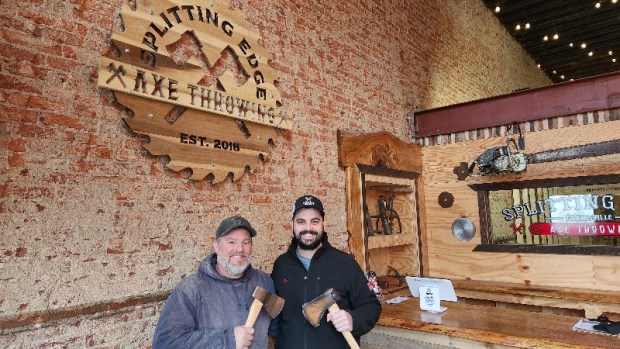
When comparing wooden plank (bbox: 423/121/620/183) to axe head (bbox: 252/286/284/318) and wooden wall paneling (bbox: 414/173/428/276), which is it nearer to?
wooden wall paneling (bbox: 414/173/428/276)

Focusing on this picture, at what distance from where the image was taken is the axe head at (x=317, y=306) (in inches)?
99.6

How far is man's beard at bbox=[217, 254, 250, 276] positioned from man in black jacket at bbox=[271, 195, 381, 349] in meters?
0.40

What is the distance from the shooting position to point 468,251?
Answer: 5469 millimetres

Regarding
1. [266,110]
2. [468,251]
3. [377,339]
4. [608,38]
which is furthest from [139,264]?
[608,38]

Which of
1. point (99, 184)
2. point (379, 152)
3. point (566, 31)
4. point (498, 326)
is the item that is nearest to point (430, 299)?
point (498, 326)

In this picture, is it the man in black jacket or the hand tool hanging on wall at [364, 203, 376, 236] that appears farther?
the hand tool hanging on wall at [364, 203, 376, 236]

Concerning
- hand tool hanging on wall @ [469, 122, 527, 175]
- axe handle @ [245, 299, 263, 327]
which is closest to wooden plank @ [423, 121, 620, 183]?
hand tool hanging on wall @ [469, 122, 527, 175]

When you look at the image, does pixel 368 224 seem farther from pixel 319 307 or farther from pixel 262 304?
pixel 262 304

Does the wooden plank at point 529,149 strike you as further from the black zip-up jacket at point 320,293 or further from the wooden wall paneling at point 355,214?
the black zip-up jacket at point 320,293

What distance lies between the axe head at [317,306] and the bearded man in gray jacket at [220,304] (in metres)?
0.27

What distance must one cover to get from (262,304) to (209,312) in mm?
297

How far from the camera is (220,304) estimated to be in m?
2.47

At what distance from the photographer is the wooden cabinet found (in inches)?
184

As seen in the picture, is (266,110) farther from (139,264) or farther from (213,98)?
(139,264)
